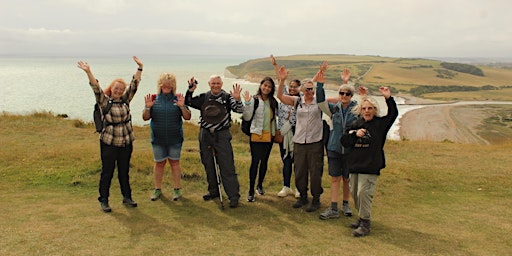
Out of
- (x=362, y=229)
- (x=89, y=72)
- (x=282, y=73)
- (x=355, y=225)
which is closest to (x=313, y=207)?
(x=355, y=225)

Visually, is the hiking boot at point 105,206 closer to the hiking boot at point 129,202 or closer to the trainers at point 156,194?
the hiking boot at point 129,202

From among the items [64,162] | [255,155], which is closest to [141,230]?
[255,155]

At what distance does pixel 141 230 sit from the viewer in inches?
210

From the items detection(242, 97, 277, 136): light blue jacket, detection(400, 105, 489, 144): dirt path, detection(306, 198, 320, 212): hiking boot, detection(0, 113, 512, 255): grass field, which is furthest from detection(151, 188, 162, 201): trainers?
detection(400, 105, 489, 144): dirt path

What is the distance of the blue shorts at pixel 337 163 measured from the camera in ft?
19.7

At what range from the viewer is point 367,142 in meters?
A: 5.21

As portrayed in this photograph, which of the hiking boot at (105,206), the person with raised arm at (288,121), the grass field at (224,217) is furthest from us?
the person with raised arm at (288,121)

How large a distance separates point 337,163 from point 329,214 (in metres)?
0.87

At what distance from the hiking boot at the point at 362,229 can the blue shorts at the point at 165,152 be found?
133 inches

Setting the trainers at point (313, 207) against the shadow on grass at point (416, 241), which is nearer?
the shadow on grass at point (416, 241)

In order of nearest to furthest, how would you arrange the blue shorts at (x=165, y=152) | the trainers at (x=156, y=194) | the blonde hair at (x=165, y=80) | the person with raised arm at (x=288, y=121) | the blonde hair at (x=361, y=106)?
the blonde hair at (x=361, y=106)
the blonde hair at (x=165, y=80)
the blue shorts at (x=165, y=152)
the person with raised arm at (x=288, y=121)
the trainers at (x=156, y=194)

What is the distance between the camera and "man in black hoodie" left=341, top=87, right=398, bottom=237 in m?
5.18

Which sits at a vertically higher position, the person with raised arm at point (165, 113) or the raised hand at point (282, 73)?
the raised hand at point (282, 73)

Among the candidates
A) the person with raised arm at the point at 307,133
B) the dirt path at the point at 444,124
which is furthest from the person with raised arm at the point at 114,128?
the dirt path at the point at 444,124
